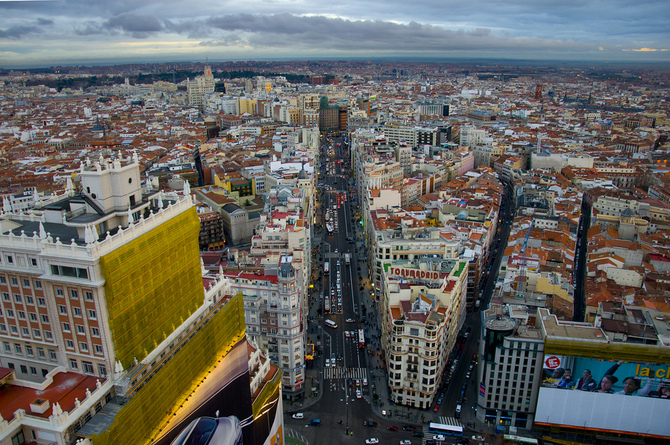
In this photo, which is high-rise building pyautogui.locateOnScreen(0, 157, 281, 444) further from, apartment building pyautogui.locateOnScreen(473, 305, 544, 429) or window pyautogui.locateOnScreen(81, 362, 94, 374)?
apartment building pyautogui.locateOnScreen(473, 305, 544, 429)

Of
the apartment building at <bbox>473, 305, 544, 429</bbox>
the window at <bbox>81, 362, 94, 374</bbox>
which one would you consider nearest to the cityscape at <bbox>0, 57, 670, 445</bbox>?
the window at <bbox>81, 362, 94, 374</bbox>

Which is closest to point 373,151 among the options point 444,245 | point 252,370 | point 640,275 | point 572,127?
point 444,245

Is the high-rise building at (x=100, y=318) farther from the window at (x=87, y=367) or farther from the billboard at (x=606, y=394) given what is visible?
the billboard at (x=606, y=394)

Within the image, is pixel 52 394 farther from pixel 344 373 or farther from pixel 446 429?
pixel 344 373

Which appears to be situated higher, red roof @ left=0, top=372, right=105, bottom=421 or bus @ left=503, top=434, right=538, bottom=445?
red roof @ left=0, top=372, right=105, bottom=421

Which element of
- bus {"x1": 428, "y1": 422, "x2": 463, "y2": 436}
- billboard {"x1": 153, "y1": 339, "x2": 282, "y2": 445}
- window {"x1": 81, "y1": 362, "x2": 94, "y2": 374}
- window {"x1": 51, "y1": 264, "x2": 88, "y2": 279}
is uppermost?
window {"x1": 51, "y1": 264, "x2": 88, "y2": 279}

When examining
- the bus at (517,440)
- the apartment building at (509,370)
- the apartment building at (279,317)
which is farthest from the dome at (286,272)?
the bus at (517,440)
